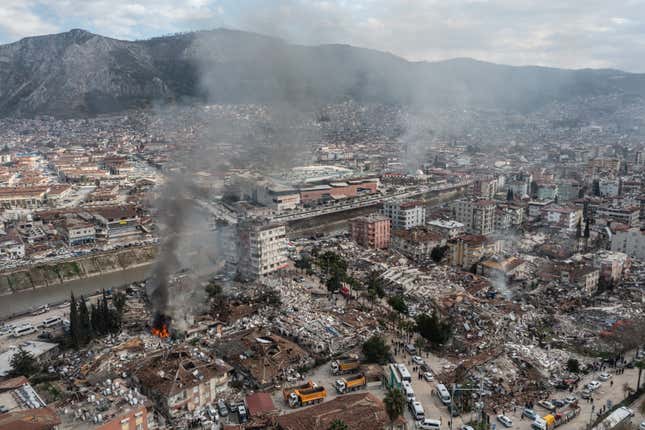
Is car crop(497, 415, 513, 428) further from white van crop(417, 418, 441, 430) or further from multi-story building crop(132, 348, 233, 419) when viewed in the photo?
multi-story building crop(132, 348, 233, 419)

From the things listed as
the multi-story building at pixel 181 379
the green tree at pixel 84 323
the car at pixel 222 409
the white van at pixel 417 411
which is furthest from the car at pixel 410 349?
the green tree at pixel 84 323

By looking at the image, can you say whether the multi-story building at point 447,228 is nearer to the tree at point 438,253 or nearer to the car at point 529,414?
the tree at point 438,253

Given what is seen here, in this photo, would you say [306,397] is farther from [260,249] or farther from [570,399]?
[260,249]

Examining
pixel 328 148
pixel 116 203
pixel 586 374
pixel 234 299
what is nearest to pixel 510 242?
pixel 586 374

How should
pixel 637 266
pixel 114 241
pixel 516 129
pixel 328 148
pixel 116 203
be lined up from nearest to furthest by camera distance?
pixel 637 266 → pixel 114 241 → pixel 116 203 → pixel 328 148 → pixel 516 129

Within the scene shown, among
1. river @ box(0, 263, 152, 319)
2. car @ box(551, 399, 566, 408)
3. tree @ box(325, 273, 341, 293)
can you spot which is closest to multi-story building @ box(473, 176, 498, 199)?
tree @ box(325, 273, 341, 293)

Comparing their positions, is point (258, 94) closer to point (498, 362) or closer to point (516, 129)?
point (498, 362)
